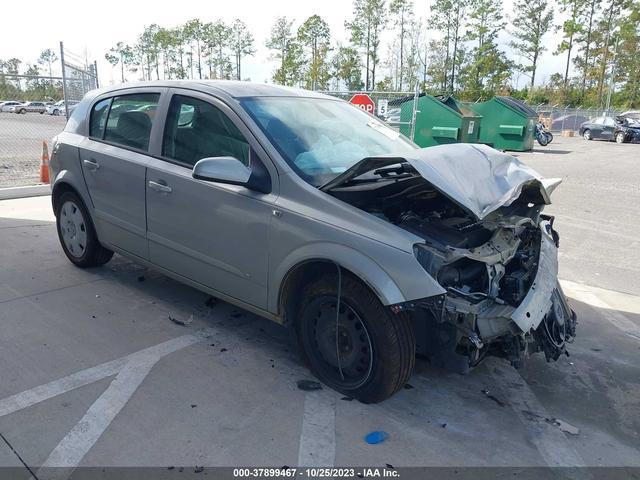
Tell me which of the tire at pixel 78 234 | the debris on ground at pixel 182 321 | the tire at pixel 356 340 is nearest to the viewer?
the tire at pixel 356 340

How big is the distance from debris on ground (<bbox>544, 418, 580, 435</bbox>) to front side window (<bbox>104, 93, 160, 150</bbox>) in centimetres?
344

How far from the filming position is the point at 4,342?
3752 mm

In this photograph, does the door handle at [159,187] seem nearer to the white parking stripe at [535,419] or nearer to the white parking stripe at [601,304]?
the white parking stripe at [535,419]

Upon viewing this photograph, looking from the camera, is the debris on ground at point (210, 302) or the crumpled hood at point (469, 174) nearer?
the crumpled hood at point (469, 174)

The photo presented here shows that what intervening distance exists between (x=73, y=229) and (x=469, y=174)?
153 inches

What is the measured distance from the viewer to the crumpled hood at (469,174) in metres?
2.88

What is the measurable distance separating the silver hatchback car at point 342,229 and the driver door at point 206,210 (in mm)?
11

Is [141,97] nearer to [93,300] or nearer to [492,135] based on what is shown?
[93,300]

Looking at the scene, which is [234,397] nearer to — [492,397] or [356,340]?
[356,340]

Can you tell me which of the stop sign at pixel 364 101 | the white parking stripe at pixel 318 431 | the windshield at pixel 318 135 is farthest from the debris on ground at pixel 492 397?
the stop sign at pixel 364 101

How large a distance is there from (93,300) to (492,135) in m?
18.4

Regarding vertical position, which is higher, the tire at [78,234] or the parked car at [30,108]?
the parked car at [30,108]

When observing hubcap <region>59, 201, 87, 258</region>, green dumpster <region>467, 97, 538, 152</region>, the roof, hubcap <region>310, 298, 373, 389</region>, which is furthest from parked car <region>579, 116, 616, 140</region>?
hubcap <region>310, 298, 373, 389</region>

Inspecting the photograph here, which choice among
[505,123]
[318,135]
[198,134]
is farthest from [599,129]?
[198,134]
